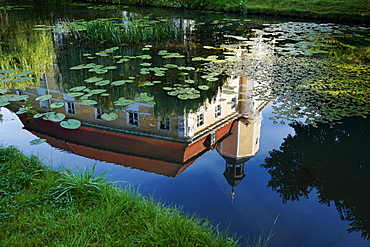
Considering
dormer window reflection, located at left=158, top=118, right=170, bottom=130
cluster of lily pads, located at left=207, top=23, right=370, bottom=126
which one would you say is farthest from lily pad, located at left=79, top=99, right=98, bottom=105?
cluster of lily pads, located at left=207, top=23, right=370, bottom=126

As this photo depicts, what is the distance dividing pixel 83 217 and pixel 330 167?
3.62 metres

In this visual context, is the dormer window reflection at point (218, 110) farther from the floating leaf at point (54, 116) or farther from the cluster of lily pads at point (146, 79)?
the floating leaf at point (54, 116)

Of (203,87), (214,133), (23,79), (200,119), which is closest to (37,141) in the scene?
(200,119)

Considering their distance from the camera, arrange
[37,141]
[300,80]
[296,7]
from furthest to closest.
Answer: [296,7] < [300,80] < [37,141]

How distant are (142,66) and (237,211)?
6.32 m

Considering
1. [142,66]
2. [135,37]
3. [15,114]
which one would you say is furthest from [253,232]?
[135,37]

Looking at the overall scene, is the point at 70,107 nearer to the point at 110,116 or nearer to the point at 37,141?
the point at 110,116

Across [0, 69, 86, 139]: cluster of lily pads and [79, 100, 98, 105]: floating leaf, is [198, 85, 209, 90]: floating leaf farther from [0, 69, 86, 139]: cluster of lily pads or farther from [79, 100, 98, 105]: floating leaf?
[0, 69, 86, 139]: cluster of lily pads

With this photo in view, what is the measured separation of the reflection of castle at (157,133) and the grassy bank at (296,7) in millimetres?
14756

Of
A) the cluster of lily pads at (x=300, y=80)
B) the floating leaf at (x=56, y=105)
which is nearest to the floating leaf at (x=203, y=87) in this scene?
the cluster of lily pads at (x=300, y=80)

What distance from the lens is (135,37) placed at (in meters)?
12.0

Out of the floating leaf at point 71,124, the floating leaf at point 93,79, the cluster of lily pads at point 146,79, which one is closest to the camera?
the floating leaf at point 71,124

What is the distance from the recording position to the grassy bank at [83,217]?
3.05 meters

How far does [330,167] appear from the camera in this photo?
4754mm
